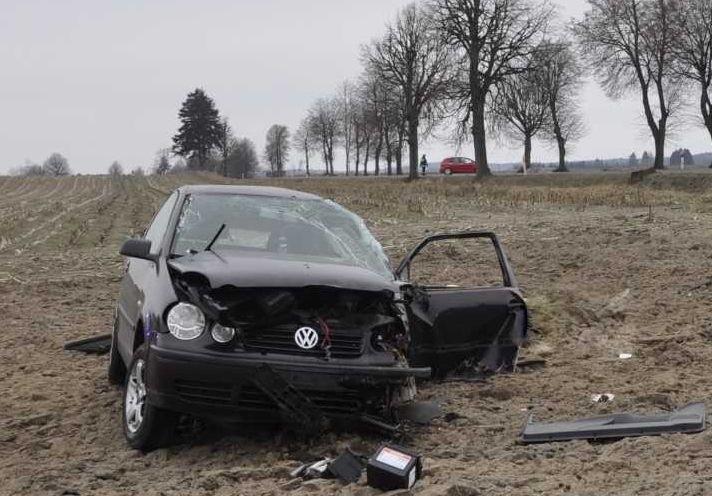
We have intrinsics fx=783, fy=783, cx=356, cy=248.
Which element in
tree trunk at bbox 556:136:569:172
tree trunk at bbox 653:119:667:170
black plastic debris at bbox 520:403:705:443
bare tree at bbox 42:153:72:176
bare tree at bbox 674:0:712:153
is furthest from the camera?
bare tree at bbox 42:153:72:176

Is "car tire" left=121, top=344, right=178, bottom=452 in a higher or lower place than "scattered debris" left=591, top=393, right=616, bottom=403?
higher

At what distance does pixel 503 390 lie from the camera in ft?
19.8

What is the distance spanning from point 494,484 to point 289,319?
150cm

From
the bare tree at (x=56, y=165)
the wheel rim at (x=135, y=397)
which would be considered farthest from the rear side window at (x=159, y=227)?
the bare tree at (x=56, y=165)

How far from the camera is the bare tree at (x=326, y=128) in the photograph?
93.6 metres

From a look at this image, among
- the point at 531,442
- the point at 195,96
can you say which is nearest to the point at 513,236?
the point at 531,442

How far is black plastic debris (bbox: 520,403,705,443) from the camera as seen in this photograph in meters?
4.41

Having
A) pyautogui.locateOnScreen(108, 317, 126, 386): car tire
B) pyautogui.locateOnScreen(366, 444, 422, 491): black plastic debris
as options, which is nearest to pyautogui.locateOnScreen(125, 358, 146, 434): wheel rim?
pyautogui.locateOnScreen(108, 317, 126, 386): car tire

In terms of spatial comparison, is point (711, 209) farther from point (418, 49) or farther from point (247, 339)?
point (418, 49)

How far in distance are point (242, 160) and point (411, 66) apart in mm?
65397

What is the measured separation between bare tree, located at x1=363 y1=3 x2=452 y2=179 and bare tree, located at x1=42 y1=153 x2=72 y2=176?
331ft

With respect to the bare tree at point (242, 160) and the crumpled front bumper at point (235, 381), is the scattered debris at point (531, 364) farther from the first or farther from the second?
the bare tree at point (242, 160)

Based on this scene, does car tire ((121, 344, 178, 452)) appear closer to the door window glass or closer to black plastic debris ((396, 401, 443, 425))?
black plastic debris ((396, 401, 443, 425))

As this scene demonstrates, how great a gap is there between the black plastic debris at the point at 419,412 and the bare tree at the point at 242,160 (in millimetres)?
103705
